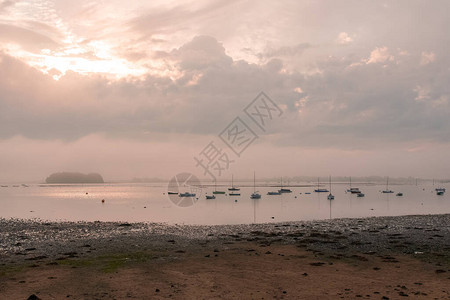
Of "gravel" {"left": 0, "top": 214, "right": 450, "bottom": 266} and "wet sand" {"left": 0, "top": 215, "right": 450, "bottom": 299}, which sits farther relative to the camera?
"gravel" {"left": 0, "top": 214, "right": 450, "bottom": 266}

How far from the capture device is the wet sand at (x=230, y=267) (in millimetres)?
18578

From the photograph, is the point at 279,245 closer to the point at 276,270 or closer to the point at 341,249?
the point at 341,249

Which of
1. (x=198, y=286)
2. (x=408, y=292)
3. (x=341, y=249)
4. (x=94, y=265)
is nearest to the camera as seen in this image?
(x=408, y=292)

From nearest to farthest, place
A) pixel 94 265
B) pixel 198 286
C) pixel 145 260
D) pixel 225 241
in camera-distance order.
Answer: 1. pixel 198 286
2. pixel 94 265
3. pixel 145 260
4. pixel 225 241

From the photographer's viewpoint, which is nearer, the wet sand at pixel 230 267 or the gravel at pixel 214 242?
the wet sand at pixel 230 267

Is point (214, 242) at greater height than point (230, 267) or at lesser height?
lesser

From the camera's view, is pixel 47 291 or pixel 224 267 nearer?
pixel 47 291

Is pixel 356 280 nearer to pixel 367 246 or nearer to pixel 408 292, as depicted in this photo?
pixel 408 292

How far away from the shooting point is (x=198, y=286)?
1964 cm

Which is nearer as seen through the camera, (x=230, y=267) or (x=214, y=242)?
(x=230, y=267)

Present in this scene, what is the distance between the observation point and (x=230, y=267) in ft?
80.7

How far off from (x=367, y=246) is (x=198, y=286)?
1993 centimetres

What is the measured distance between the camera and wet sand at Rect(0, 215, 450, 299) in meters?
18.6

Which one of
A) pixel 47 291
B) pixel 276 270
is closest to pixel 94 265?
pixel 47 291
